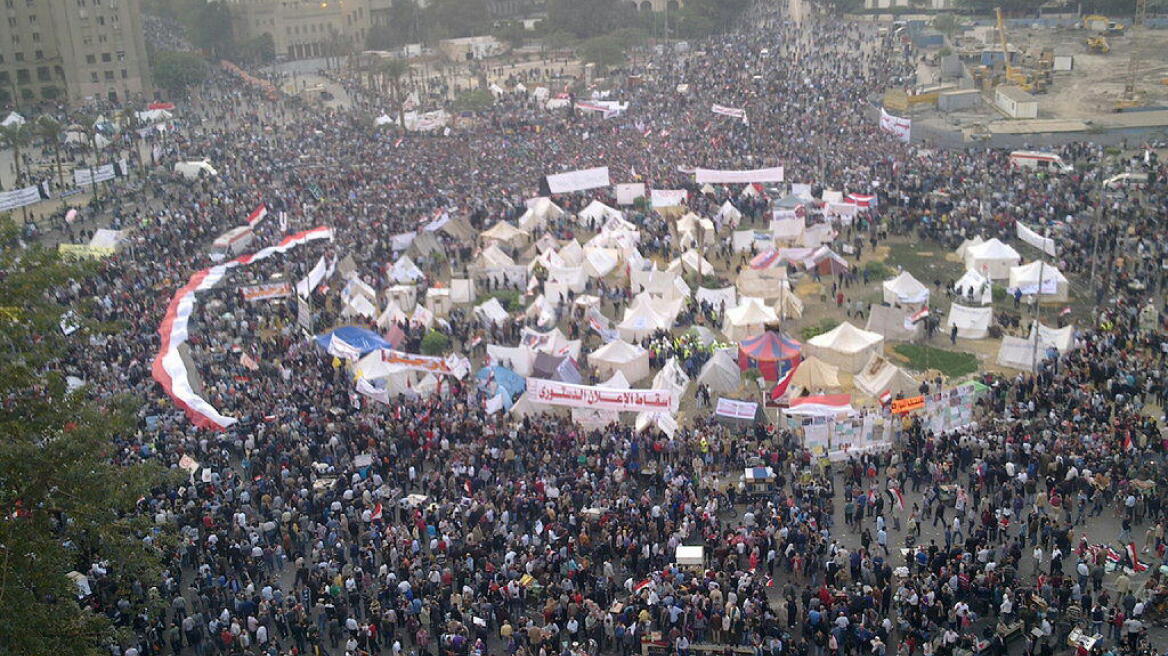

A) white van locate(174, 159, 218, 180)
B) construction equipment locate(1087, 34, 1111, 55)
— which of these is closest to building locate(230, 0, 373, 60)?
white van locate(174, 159, 218, 180)

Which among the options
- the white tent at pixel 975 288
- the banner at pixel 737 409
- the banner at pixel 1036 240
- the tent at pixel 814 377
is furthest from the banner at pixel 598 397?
the banner at pixel 1036 240

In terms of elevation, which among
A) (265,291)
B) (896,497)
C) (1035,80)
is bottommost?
(896,497)

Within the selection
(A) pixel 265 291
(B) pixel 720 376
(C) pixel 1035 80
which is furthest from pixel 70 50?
(B) pixel 720 376

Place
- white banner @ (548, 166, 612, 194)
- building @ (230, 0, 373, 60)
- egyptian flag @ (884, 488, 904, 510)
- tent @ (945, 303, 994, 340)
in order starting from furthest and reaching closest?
building @ (230, 0, 373, 60) → white banner @ (548, 166, 612, 194) → tent @ (945, 303, 994, 340) → egyptian flag @ (884, 488, 904, 510)

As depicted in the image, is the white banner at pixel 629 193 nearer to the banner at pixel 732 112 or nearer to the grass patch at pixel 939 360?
the banner at pixel 732 112

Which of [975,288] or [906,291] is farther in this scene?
[975,288]

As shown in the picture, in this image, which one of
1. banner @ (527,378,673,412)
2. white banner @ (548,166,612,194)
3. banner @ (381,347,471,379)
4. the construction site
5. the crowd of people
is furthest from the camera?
Answer: the construction site

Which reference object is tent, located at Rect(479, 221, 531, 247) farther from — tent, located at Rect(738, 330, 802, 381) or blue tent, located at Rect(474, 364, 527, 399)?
tent, located at Rect(738, 330, 802, 381)

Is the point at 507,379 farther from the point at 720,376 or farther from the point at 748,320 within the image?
the point at 748,320
